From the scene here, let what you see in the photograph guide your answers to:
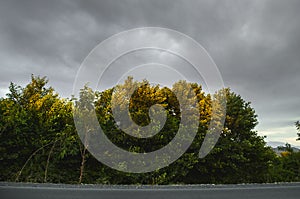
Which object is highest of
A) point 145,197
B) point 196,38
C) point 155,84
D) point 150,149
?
point 196,38

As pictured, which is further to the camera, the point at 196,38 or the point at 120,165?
the point at 196,38

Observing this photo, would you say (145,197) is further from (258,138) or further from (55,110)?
(258,138)

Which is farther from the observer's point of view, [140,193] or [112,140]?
[112,140]

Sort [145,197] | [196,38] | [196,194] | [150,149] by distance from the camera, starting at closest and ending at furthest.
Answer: [145,197], [196,194], [150,149], [196,38]

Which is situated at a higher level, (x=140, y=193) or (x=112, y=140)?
(x=112, y=140)

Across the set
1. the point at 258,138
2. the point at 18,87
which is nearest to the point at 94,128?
the point at 18,87

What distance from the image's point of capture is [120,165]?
9.55m

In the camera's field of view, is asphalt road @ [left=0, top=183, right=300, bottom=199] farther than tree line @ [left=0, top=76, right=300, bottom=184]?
No

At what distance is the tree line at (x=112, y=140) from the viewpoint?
9.06m

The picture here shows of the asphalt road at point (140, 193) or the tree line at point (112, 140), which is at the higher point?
the tree line at point (112, 140)

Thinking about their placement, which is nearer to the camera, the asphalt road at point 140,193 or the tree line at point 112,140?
the asphalt road at point 140,193

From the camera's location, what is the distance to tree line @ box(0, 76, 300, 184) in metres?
9.06

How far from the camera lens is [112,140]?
10180 millimetres

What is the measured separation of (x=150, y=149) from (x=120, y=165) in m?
1.79
